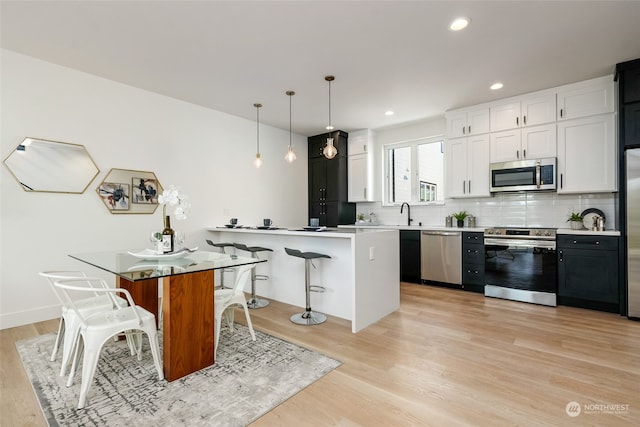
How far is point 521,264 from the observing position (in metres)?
4.03

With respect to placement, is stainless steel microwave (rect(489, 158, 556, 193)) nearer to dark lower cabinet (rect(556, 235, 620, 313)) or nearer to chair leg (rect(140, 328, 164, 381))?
dark lower cabinet (rect(556, 235, 620, 313))

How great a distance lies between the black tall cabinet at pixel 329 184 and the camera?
20.5 feet

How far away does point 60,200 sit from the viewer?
349 cm

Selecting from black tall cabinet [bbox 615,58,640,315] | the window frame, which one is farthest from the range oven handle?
the window frame

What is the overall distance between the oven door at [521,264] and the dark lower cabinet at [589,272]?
0.11 meters

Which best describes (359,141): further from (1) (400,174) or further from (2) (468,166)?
(2) (468,166)

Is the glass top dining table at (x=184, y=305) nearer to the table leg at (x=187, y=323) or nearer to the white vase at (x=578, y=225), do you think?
the table leg at (x=187, y=323)

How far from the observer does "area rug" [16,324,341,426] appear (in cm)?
179

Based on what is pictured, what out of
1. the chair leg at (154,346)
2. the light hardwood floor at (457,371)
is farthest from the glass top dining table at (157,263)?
the light hardwood floor at (457,371)

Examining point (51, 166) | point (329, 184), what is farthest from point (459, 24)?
point (51, 166)

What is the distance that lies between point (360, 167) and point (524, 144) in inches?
111

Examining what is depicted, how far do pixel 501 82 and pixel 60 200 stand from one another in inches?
216

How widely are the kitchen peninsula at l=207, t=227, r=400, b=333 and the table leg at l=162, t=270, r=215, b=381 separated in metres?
1.28

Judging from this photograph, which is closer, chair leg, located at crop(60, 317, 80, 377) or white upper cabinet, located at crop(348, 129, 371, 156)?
chair leg, located at crop(60, 317, 80, 377)
